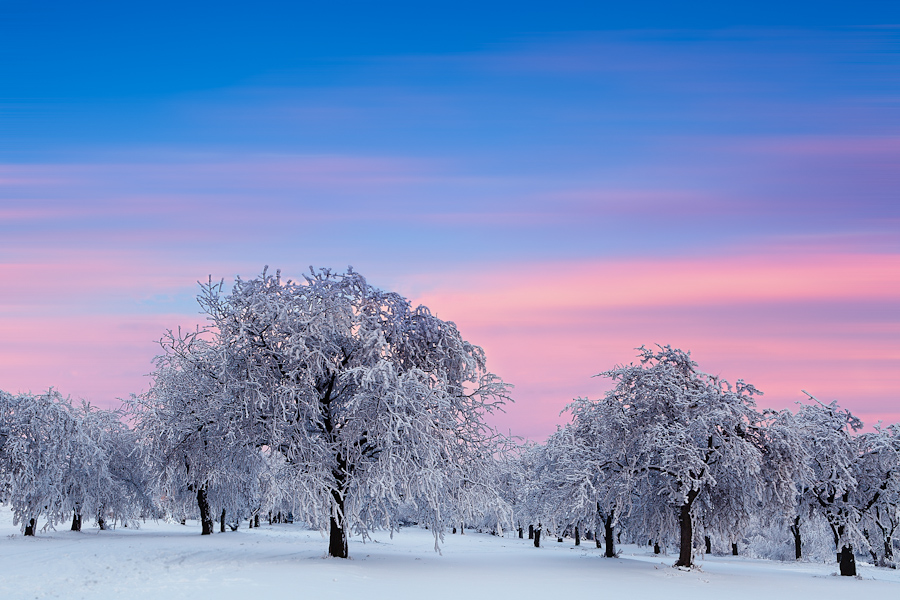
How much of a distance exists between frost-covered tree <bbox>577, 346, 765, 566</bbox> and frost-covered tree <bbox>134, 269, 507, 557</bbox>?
18.0 ft

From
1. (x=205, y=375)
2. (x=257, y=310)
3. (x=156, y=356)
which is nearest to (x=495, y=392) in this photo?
(x=257, y=310)

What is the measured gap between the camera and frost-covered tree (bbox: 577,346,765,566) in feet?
81.3

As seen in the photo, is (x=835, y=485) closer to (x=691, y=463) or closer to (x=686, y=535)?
(x=686, y=535)

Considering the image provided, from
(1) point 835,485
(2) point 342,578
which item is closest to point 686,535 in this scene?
(1) point 835,485

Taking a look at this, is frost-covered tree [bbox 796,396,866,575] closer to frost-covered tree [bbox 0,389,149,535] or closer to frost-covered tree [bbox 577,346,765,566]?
frost-covered tree [bbox 577,346,765,566]

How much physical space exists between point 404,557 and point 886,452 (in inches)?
894

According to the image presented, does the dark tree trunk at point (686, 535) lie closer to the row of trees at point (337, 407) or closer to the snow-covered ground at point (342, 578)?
the snow-covered ground at point (342, 578)

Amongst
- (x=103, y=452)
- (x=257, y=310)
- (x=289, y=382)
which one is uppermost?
(x=257, y=310)

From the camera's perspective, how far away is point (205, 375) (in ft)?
83.2

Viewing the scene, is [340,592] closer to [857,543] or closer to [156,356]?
[156,356]

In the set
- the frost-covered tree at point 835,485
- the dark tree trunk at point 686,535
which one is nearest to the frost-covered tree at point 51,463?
the dark tree trunk at point 686,535

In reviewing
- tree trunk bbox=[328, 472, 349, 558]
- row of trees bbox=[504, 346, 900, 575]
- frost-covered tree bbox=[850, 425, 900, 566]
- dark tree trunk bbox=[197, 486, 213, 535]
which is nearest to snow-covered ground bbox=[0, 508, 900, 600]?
tree trunk bbox=[328, 472, 349, 558]

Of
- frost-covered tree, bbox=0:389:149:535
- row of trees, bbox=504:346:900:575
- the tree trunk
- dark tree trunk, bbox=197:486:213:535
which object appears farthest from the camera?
dark tree trunk, bbox=197:486:213:535

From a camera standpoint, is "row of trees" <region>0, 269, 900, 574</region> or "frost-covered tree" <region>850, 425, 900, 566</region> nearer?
"row of trees" <region>0, 269, 900, 574</region>
